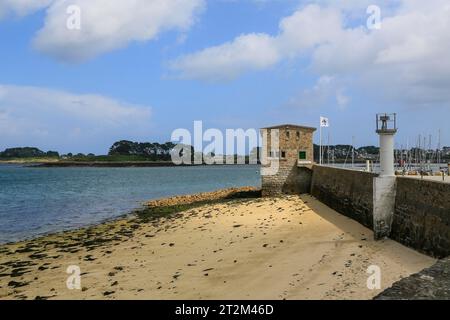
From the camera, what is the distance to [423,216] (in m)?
12.6

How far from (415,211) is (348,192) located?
27.1 feet

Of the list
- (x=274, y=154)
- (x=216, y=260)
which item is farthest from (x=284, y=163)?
(x=216, y=260)

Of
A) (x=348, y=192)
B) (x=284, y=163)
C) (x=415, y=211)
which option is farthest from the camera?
(x=284, y=163)

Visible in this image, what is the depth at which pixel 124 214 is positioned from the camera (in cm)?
3197

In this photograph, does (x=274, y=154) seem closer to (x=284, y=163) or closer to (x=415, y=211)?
(x=284, y=163)

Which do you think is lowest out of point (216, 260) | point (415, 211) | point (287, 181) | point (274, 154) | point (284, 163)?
point (216, 260)

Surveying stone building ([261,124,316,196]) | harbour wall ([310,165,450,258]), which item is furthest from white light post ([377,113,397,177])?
stone building ([261,124,316,196])

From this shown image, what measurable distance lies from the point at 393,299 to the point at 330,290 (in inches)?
144

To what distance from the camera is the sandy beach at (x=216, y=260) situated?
10.9 metres

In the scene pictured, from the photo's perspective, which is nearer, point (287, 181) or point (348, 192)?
point (348, 192)

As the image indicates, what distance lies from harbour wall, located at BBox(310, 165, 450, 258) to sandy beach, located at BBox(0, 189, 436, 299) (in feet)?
1.44

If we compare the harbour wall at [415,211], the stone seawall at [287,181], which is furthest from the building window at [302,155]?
the harbour wall at [415,211]

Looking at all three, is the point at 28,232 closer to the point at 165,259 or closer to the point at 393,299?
the point at 165,259

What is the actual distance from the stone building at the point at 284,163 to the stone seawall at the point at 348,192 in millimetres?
4003
